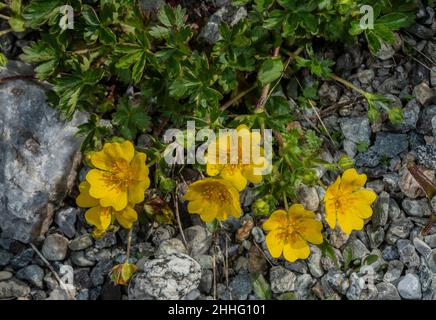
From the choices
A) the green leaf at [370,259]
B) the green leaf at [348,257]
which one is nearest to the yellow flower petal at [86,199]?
the green leaf at [348,257]

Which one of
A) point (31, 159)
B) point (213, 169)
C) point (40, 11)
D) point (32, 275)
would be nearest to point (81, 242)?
point (32, 275)

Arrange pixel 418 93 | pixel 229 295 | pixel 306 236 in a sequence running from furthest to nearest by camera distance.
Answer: pixel 418 93, pixel 229 295, pixel 306 236

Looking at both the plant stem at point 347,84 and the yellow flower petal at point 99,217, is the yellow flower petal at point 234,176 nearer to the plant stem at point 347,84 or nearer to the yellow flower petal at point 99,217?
the yellow flower petal at point 99,217

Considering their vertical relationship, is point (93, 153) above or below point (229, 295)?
above

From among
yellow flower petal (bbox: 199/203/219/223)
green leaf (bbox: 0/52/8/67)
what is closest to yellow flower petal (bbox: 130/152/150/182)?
yellow flower petal (bbox: 199/203/219/223)

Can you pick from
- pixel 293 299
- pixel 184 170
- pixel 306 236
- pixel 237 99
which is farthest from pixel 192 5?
pixel 293 299

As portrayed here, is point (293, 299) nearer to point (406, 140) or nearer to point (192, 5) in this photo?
point (406, 140)

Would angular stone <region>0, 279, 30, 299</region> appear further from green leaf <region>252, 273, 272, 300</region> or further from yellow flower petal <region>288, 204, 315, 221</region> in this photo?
yellow flower petal <region>288, 204, 315, 221</region>
